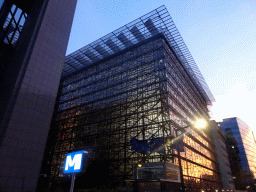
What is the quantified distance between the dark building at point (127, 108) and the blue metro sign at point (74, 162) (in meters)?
18.1

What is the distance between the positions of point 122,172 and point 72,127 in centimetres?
1879

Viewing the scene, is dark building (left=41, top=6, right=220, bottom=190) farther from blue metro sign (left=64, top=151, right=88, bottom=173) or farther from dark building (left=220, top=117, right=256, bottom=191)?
dark building (left=220, top=117, right=256, bottom=191)

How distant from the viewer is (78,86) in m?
52.6

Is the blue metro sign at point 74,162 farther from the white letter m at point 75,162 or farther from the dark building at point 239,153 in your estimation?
the dark building at point 239,153

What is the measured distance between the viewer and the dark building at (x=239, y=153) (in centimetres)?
7984

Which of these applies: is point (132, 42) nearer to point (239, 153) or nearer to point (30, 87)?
point (30, 87)

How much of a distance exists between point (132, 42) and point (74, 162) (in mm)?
38551

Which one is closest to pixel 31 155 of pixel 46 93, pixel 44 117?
pixel 44 117

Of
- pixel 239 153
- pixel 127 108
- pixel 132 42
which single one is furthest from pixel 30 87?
pixel 239 153

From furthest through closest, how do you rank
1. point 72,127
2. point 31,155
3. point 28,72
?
1. point 72,127
2. point 28,72
3. point 31,155

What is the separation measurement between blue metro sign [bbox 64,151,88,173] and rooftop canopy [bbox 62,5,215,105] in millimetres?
34313

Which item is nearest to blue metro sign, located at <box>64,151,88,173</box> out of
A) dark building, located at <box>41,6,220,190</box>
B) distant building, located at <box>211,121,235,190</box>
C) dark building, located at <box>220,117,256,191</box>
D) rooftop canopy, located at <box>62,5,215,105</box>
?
dark building, located at <box>41,6,220,190</box>

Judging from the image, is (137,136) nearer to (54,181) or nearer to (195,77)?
(54,181)

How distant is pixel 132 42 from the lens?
44.4 metres
